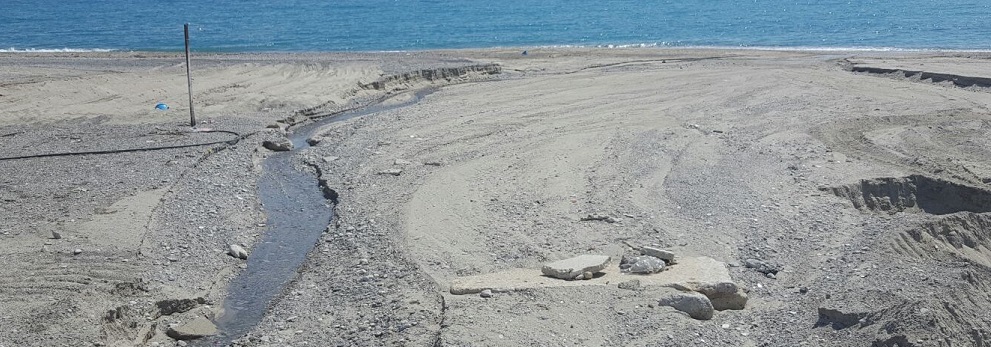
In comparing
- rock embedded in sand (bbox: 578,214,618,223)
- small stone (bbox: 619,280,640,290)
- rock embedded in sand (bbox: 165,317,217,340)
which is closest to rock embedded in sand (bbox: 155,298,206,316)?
rock embedded in sand (bbox: 165,317,217,340)

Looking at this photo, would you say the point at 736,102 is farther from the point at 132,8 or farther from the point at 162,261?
the point at 132,8

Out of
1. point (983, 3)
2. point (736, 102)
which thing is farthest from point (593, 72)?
point (983, 3)

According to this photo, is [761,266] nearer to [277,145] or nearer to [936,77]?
[277,145]

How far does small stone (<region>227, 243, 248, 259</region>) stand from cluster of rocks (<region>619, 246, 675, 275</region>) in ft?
14.8

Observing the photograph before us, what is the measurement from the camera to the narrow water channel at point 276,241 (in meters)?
10.8

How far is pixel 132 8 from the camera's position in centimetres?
6241

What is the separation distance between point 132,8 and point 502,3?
22.0m

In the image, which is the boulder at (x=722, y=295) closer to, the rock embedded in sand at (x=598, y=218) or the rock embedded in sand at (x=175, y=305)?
the rock embedded in sand at (x=598, y=218)

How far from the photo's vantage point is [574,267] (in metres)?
10.7

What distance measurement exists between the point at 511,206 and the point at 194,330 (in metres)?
5.17

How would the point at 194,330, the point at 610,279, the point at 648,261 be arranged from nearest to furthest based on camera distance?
→ 1. the point at 194,330
2. the point at 610,279
3. the point at 648,261

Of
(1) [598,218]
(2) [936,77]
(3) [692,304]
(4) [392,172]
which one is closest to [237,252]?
(4) [392,172]

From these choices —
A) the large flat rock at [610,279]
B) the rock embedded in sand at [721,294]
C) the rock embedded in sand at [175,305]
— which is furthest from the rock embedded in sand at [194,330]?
the rock embedded in sand at [721,294]

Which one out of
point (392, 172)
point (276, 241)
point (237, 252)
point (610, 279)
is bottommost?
point (276, 241)
